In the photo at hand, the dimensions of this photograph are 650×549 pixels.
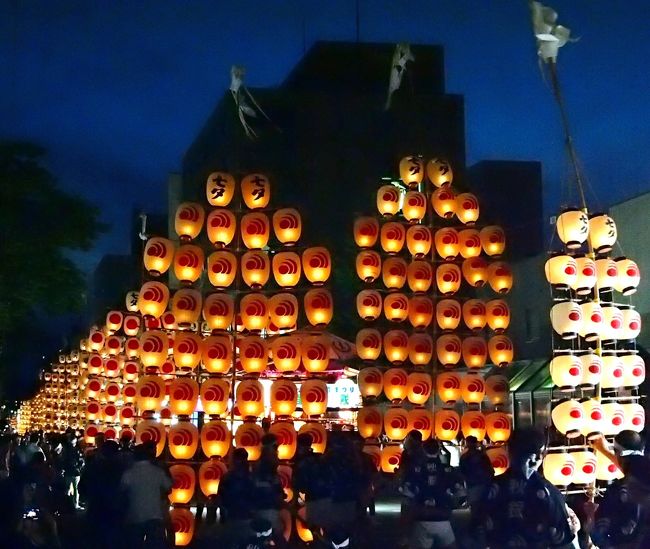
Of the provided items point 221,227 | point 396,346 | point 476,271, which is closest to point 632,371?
point 476,271

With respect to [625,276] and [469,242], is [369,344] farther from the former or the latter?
[625,276]

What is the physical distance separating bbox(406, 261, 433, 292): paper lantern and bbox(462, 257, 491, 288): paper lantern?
2.45 ft

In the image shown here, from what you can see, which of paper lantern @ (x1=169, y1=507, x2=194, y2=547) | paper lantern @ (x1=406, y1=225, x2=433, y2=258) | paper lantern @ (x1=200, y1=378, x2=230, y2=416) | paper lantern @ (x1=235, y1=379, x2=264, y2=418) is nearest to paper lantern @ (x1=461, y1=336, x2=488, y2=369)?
paper lantern @ (x1=406, y1=225, x2=433, y2=258)

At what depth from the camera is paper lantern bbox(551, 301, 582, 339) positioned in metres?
14.6

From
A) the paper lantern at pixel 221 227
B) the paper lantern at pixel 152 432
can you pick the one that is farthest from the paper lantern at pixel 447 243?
the paper lantern at pixel 152 432

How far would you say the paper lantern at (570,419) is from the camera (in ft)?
46.5

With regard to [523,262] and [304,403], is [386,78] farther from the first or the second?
[304,403]

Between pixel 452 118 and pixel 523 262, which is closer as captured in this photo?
pixel 523 262

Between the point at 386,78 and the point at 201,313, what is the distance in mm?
27516

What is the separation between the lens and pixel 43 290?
91.6 ft

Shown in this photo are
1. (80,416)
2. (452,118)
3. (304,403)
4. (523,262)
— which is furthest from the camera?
(452,118)

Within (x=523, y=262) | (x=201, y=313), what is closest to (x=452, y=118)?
(x=523, y=262)

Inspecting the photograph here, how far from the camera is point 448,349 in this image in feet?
55.7

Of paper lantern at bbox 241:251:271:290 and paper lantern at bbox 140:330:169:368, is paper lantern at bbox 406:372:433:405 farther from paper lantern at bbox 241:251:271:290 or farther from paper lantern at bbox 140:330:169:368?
paper lantern at bbox 140:330:169:368
